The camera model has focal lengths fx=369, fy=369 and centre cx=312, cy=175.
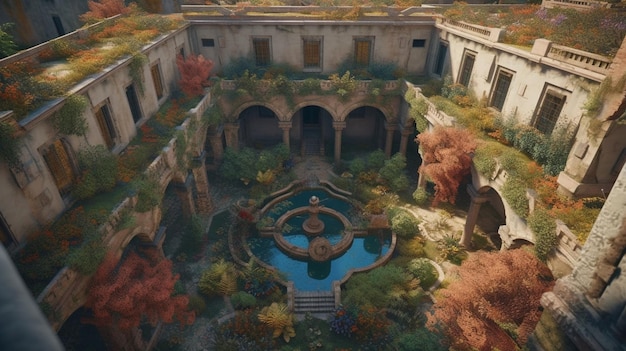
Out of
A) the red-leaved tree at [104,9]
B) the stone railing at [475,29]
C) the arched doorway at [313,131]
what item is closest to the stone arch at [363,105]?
the arched doorway at [313,131]

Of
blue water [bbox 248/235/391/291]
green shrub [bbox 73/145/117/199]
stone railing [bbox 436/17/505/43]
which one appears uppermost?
stone railing [bbox 436/17/505/43]

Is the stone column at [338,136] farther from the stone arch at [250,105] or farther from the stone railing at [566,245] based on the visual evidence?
the stone railing at [566,245]

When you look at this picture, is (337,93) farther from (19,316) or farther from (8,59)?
(19,316)

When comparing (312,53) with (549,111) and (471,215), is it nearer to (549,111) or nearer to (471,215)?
(471,215)

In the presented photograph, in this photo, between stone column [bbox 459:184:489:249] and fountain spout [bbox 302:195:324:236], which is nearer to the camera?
stone column [bbox 459:184:489:249]

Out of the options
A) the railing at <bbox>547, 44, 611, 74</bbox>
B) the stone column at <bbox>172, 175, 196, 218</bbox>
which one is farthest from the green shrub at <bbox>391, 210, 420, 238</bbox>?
the stone column at <bbox>172, 175, 196, 218</bbox>

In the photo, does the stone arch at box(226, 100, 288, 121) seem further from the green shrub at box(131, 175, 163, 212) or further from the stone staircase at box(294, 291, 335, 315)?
the stone staircase at box(294, 291, 335, 315)

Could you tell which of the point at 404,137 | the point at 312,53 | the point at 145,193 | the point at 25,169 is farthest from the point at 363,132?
the point at 25,169

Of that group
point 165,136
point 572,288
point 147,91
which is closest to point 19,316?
point 572,288
